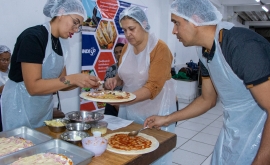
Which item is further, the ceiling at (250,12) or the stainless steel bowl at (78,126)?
the ceiling at (250,12)

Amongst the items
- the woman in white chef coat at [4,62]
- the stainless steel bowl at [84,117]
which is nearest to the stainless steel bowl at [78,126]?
the stainless steel bowl at [84,117]

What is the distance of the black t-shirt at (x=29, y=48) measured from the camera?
4.87ft

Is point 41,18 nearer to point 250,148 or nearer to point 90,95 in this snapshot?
point 90,95

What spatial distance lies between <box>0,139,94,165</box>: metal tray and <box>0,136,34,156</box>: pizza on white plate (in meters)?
0.08

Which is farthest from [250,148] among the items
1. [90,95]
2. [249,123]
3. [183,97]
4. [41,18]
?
[183,97]

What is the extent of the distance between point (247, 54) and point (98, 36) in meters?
2.84

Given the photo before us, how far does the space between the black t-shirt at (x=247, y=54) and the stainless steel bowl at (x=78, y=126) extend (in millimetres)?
984

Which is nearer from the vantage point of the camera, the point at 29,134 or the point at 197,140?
the point at 29,134

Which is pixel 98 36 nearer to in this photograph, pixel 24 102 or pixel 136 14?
pixel 136 14

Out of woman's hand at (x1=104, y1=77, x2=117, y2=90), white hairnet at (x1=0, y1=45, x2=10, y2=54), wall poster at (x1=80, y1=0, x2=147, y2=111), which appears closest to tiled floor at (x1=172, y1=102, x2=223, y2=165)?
woman's hand at (x1=104, y1=77, x2=117, y2=90)

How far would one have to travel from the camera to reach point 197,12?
127 centimetres

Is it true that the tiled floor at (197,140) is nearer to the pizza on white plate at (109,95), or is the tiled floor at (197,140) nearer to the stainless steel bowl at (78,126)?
the pizza on white plate at (109,95)

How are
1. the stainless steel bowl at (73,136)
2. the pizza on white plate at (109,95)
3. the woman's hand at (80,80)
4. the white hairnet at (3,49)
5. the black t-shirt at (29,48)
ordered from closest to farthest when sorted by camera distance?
1. the stainless steel bowl at (73,136)
2. the black t-shirt at (29,48)
3. the woman's hand at (80,80)
4. the pizza on white plate at (109,95)
5. the white hairnet at (3,49)

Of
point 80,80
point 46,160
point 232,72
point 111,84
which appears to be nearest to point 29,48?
point 80,80
